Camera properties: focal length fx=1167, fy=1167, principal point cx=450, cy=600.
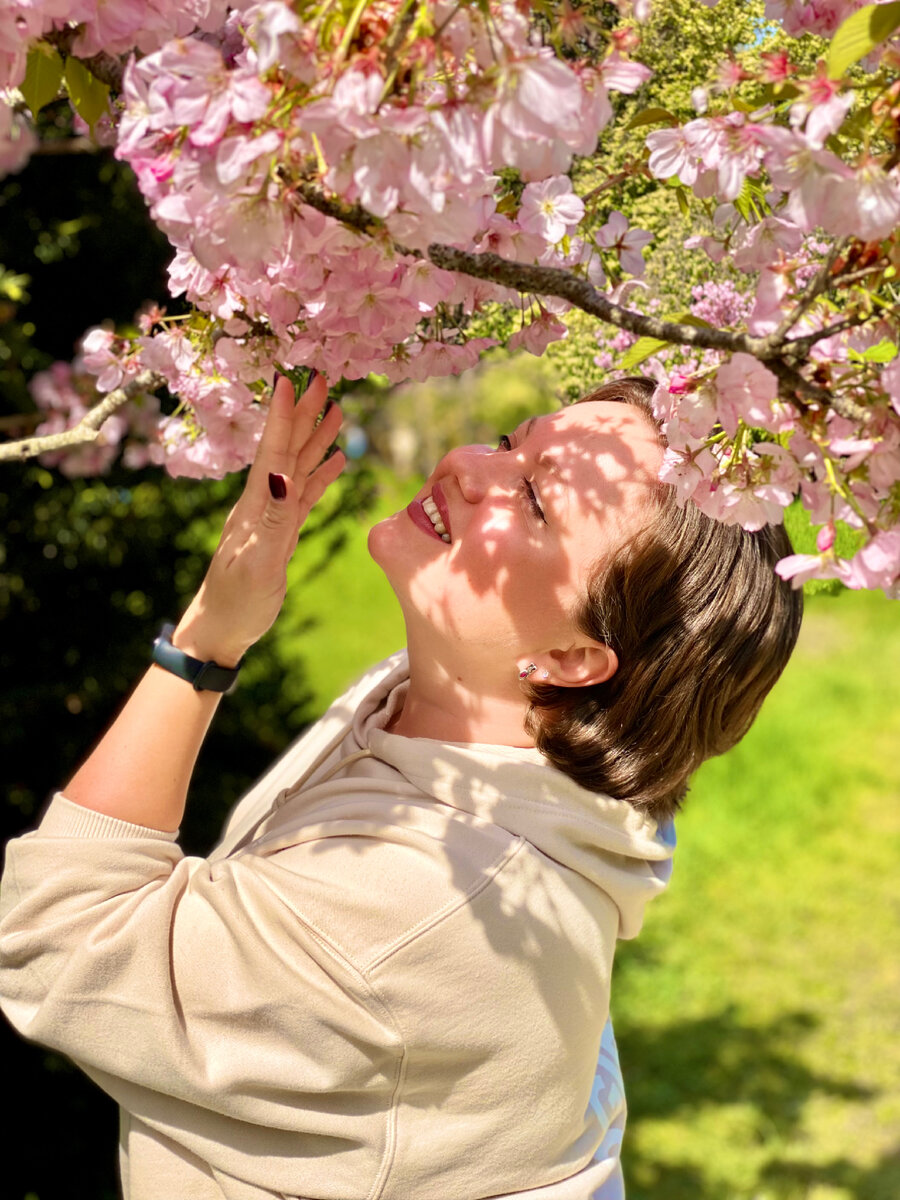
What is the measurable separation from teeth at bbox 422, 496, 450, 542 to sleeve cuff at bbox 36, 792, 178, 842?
57 cm

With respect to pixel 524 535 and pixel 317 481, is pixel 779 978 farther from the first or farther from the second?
pixel 317 481

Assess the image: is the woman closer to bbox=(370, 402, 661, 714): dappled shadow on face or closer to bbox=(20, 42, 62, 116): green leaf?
bbox=(370, 402, 661, 714): dappled shadow on face

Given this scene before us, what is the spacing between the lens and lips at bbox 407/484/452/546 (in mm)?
1660

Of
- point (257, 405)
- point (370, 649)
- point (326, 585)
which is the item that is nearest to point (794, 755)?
point (370, 649)

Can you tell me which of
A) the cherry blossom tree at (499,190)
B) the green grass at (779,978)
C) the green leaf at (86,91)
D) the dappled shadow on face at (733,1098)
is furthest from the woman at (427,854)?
the green grass at (779,978)

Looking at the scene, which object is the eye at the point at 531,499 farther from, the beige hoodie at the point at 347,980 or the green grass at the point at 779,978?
the green grass at the point at 779,978

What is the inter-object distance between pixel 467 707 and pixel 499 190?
0.74 meters

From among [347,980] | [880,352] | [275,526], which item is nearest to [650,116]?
[880,352]

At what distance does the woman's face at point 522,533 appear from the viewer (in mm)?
1604

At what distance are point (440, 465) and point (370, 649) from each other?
5.38m

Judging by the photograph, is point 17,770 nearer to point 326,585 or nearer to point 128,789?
point 128,789

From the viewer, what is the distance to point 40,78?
1.07 metres

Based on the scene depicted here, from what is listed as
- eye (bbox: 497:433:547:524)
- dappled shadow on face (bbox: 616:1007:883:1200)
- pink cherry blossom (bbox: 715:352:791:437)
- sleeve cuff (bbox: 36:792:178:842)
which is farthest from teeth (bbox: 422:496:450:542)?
dappled shadow on face (bbox: 616:1007:883:1200)

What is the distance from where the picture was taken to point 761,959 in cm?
481
